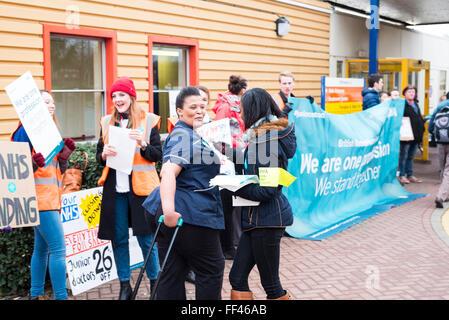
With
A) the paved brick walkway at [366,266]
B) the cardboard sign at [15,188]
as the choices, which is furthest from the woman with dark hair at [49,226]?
the paved brick walkway at [366,266]

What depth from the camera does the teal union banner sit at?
709 centimetres

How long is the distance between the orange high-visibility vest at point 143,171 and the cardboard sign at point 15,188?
635 millimetres

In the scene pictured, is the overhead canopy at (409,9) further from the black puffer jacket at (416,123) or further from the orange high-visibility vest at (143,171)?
the orange high-visibility vest at (143,171)

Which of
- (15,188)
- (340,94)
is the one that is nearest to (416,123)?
(340,94)

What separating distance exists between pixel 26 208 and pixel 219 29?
6619 mm

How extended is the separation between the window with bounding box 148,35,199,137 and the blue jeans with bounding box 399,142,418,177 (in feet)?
15.8

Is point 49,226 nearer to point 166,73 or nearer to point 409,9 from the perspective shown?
point 166,73

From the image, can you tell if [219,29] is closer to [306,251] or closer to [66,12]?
[66,12]

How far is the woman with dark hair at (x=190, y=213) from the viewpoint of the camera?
133 inches

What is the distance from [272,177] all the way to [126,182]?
147cm

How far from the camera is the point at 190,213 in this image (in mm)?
3387

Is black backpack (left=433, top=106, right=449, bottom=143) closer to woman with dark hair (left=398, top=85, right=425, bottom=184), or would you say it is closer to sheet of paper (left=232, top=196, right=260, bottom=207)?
woman with dark hair (left=398, top=85, right=425, bottom=184)

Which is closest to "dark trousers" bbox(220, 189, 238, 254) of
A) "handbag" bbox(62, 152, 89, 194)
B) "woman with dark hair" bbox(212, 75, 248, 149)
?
"woman with dark hair" bbox(212, 75, 248, 149)

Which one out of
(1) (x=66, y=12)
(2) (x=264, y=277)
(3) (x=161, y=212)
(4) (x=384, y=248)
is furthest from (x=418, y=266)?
(1) (x=66, y=12)
